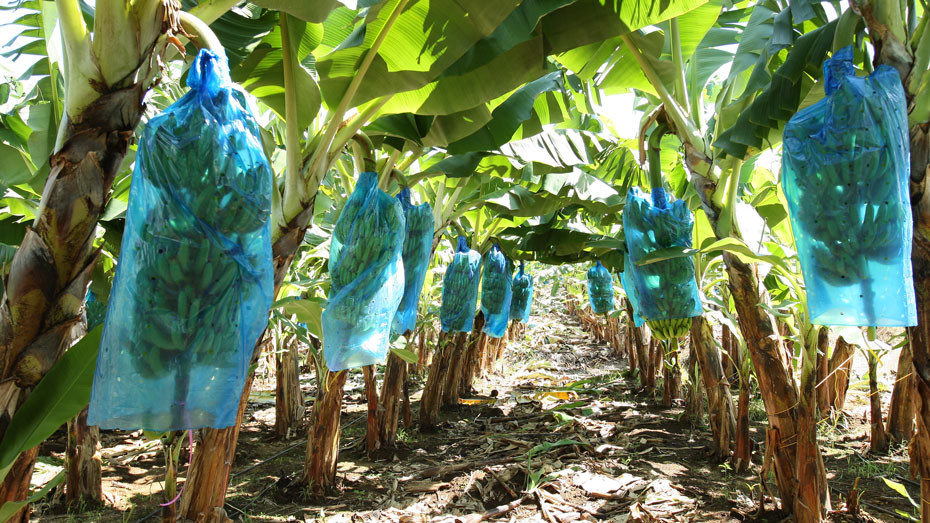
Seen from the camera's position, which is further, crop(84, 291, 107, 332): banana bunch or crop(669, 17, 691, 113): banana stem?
crop(84, 291, 107, 332): banana bunch

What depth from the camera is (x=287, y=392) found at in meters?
4.92

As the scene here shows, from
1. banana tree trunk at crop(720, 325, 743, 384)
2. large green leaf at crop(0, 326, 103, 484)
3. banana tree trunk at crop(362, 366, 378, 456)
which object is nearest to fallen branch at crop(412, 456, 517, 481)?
banana tree trunk at crop(362, 366, 378, 456)

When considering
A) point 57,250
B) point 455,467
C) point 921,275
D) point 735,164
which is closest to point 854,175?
point 921,275

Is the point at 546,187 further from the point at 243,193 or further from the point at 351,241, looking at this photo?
the point at 243,193

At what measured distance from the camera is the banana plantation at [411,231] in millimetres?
961

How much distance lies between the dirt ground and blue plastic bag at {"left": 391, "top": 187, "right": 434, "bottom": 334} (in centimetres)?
136

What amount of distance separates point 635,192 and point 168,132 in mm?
1747

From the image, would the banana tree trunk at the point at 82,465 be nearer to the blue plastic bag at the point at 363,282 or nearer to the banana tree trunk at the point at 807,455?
the blue plastic bag at the point at 363,282

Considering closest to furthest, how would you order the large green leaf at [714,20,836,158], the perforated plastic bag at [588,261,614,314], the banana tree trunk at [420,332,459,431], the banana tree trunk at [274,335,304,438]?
the large green leaf at [714,20,836,158]
the banana tree trunk at [274,335,304,438]
the banana tree trunk at [420,332,459,431]
the perforated plastic bag at [588,261,614,314]

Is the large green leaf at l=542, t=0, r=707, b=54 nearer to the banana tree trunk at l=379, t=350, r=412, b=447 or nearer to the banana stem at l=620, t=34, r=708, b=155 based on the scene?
the banana stem at l=620, t=34, r=708, b=155

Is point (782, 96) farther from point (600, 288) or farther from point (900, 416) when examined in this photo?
point (600, 288)

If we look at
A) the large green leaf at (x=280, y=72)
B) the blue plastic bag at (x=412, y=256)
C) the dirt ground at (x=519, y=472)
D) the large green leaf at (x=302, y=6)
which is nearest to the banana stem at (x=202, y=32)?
the large green leaf at (x=302, y=6)

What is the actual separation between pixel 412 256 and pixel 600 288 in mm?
4232

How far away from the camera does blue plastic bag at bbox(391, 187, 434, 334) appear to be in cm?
254
